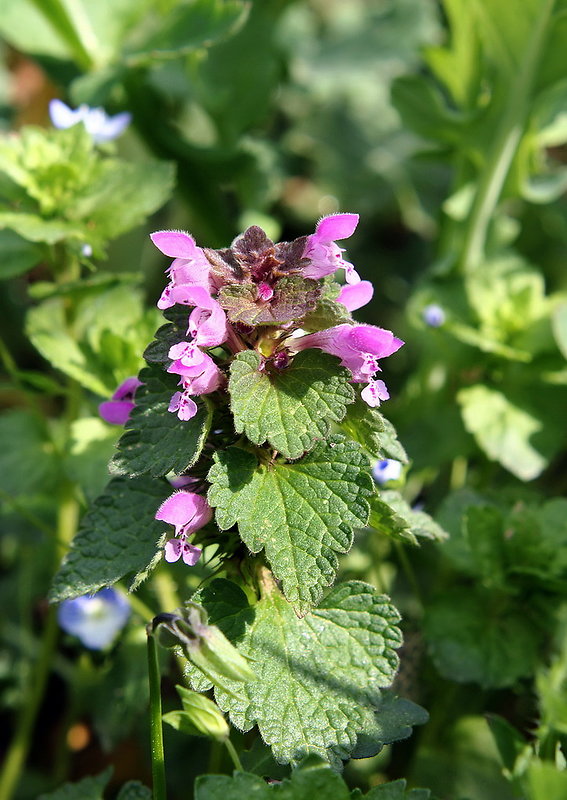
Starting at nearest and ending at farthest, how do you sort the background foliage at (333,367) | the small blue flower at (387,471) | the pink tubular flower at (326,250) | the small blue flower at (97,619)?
the pink tubular flower at (326,250) < the background foliage at (333,367) < the small blue flower at (387,471) < the small blue flower at (97,619)

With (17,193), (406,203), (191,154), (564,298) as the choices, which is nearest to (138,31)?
(191,154)

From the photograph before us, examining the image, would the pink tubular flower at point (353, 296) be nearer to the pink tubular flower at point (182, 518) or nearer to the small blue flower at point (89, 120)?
the pink tubular flower at point (182, 518)

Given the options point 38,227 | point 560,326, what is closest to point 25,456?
point 38,227

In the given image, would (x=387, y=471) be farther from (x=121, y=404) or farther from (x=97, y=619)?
(x=97, y=619)

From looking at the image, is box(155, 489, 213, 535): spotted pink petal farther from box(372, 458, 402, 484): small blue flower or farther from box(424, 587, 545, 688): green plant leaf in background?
box(424, 587, 545, 688): green plant leaf in background

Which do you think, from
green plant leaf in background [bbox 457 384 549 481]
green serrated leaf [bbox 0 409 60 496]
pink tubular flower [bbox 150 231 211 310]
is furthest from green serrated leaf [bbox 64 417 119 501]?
green plant leaf in background [bbox 457 384 549 481]

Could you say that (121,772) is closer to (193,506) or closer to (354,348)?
(193,506)

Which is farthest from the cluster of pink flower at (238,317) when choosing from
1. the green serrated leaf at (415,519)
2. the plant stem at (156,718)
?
the green serrated leaf at (415,519)
